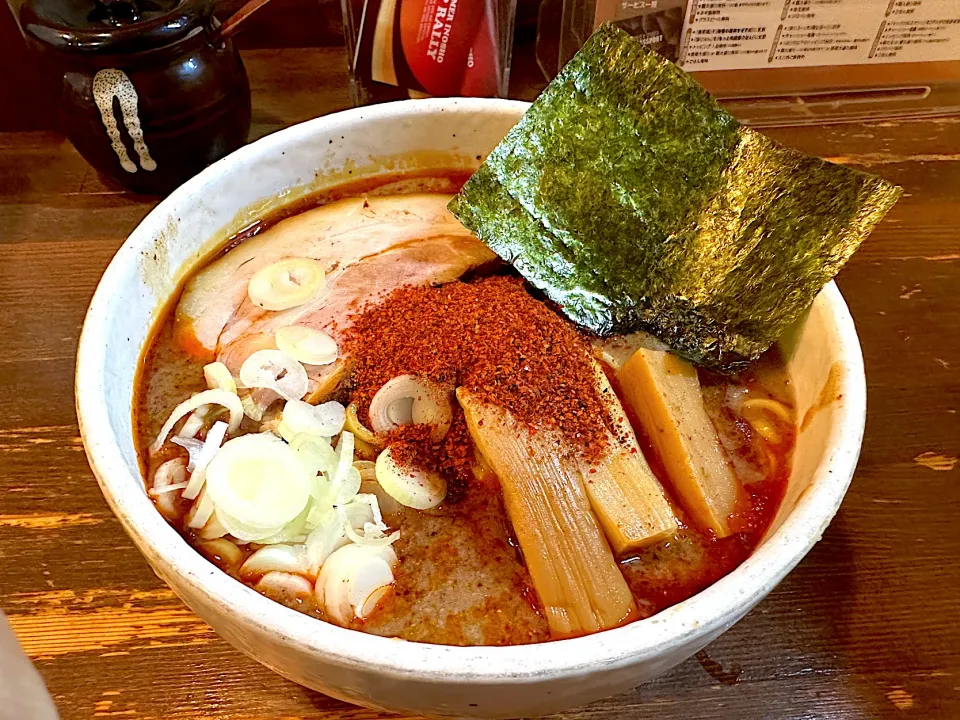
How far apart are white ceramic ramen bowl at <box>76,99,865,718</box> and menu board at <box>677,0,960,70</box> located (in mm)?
569

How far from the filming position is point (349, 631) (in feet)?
2.14

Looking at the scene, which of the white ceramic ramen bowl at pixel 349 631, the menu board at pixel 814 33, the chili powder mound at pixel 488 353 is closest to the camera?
the white ceramic ramen bowl at pixel 349 631

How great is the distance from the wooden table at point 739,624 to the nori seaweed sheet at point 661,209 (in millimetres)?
333

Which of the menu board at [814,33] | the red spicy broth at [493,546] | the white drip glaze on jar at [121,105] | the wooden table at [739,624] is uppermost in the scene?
the menu board at [814,33]

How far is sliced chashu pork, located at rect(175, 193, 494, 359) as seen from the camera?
1.04 meters

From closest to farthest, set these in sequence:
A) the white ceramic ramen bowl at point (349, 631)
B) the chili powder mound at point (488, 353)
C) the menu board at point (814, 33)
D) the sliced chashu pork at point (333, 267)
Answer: the white ceramic ramen bowl at point (349, 631) → the chili powder mound at point (488, 353) → the sliced chashu pork at point (333, 267) → the menu board at point (814, 33)

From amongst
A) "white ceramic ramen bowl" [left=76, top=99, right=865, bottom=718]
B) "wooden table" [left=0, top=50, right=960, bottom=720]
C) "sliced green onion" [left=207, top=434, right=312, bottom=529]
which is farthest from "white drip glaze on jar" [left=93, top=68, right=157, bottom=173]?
"sliced green onion" [left=207, top=434, right=312, bottom=529]

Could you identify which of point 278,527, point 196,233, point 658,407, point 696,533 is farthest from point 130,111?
point 696,533

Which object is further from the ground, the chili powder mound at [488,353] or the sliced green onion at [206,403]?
the chili powder mound at [488,353]

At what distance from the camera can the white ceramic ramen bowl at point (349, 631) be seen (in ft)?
2.10

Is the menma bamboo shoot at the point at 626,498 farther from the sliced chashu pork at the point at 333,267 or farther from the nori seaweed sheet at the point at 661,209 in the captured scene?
the sliced chashu pork at the point at 333,267

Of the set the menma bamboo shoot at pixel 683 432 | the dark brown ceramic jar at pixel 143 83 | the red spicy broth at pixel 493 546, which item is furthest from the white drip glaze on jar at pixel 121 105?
the menma bamboo shoot at pixel 683 432

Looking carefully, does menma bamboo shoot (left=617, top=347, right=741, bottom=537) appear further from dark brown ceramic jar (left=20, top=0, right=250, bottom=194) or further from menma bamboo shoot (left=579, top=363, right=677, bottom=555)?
dark brown ceramic jar (left=20, top=0, right=250, bottom=194)

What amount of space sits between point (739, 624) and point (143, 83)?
1206 mm
